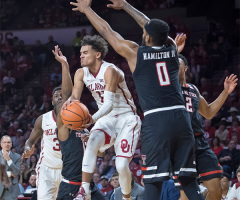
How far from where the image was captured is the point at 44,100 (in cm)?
1531

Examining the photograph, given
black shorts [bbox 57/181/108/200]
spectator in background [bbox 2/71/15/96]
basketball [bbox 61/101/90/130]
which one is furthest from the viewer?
spectator in background [bbox 2/71/15/96]

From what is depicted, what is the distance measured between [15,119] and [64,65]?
947 cm

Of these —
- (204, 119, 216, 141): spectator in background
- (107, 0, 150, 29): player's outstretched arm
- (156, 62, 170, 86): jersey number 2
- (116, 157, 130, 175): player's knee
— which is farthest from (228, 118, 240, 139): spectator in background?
→ (156, 62, 170, 86): jersey number 2

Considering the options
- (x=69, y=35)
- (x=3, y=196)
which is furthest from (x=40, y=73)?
(x=3, y=196)

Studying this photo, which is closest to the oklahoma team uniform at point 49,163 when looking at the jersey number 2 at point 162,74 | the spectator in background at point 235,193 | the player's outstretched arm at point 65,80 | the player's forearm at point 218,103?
the player's outstretched arm at point 65,80

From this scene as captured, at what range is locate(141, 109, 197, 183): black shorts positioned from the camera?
15.5 feet

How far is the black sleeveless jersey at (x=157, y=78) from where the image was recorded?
4805 millimetres

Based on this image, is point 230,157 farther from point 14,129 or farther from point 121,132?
point 14,129

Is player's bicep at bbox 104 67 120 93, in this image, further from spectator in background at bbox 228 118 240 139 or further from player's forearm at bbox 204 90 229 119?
spectator in background at bbox 228 118 240 139

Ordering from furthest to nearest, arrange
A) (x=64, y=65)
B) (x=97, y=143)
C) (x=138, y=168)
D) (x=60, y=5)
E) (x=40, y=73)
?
(x=60, y=5), (x=40, y=73), (x=138, y=168), (x=64, y=65), (x=97, y=143)

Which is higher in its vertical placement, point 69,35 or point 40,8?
point 40,8

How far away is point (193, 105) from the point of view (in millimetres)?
6195

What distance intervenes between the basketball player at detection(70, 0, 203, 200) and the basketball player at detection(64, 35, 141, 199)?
3.28ft

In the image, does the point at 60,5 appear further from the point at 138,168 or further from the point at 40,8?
the point at 138,168
